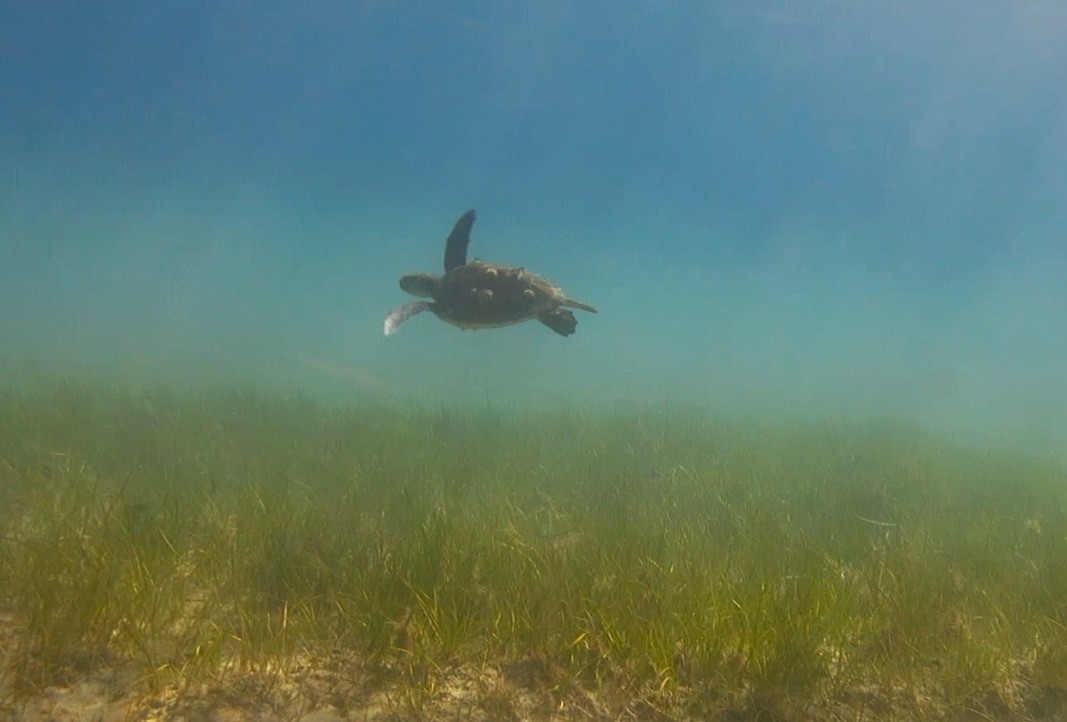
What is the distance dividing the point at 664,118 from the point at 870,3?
841 inches

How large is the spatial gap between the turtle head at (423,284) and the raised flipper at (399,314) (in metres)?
0.24

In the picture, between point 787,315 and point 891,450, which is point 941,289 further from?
point 891,450

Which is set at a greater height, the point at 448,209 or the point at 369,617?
the point at 448,209

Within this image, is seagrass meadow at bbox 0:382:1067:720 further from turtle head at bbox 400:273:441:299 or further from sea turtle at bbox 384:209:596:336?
turtle head at bbox 400:273:441:299

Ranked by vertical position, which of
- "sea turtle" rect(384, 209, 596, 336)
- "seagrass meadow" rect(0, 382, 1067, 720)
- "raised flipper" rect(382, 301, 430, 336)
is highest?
"sea turtle" rect(384, 209, 596, 336)

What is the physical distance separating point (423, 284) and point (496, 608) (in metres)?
5.77

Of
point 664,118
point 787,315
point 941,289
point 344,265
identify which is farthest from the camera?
point 787,315

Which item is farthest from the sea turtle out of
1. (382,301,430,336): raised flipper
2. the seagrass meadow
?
the seagrass meadow

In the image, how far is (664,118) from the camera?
59344mm

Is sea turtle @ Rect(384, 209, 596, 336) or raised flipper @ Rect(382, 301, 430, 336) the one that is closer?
raised flipper @ Rect(382, 301, 430, 336)

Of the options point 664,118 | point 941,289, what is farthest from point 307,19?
point 941,289

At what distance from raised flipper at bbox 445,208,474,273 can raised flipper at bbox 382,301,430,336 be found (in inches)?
28.7

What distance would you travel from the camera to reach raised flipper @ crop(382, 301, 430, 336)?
6.96 metres

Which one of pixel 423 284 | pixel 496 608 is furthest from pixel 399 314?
pixel 496 608
